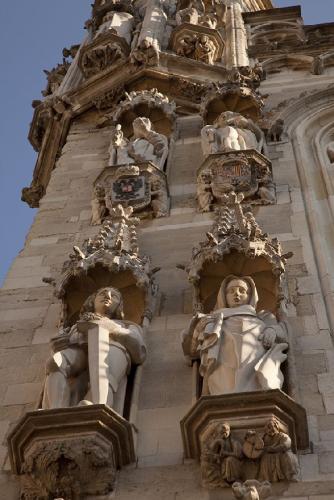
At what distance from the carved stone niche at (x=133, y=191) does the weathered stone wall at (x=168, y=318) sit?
6.6 inches

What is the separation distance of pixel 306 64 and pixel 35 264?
748 centimetres

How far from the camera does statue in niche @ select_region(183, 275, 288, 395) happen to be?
6859 mm

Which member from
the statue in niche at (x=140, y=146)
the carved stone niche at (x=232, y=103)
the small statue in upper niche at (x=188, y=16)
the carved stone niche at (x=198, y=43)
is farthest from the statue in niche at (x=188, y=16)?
the statue in niche at (x=140, y=146)

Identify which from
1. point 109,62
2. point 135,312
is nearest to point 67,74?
point 109,62

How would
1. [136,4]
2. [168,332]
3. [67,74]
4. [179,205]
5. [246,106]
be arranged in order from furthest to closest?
[136,4] → [67,74] → [246,106] → [179,205] → [168,332]

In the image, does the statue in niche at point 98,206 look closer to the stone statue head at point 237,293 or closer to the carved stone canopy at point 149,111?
the carved stone canopy at point 149,111

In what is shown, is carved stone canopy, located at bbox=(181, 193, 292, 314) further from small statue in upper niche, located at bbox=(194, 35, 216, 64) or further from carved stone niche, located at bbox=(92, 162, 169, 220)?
small statue in upper niche, located at bbox=(194, 35, 216, 64)

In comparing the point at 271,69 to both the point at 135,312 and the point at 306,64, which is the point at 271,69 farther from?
the point at 135,312

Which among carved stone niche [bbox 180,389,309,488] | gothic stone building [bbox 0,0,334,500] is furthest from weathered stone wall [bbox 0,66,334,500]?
carved stone niche [bbox 180,389,309,488]

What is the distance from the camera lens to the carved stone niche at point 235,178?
1054cm

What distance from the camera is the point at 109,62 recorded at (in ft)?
51.0

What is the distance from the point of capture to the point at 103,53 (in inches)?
621

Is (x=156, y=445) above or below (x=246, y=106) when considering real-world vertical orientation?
below

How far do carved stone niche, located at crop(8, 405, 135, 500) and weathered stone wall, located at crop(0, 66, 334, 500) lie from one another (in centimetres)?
16
